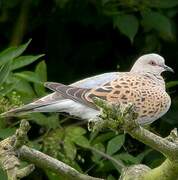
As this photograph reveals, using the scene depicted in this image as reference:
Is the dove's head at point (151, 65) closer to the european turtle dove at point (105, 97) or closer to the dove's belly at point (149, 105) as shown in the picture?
the european turtle dove at point (105, 97)

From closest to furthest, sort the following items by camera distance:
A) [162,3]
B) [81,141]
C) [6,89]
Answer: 1. [6,89]
2. [81,141]
3. [162,3]

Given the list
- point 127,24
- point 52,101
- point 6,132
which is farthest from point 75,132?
point 127,24

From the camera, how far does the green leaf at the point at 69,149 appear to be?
14.1 ft

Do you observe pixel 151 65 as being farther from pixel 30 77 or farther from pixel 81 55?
pixel 81 55

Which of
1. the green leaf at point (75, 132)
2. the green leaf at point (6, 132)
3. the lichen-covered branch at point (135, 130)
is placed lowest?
the green leaf at point (75, 132)

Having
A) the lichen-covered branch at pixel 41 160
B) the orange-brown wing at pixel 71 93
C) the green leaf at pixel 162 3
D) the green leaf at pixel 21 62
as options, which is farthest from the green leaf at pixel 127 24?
the lichen-covered branch at pixel 41 160

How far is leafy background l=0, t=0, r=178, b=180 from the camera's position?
4320mm

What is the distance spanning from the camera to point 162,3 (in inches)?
190

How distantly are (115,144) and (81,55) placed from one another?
1.16 m

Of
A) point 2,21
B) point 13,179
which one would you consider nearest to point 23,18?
point 2,21

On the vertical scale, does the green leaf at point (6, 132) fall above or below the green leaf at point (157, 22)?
below

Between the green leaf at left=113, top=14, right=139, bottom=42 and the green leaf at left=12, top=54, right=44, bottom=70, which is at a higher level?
the green leaf at left=12, top=54, right=44, bottom=70

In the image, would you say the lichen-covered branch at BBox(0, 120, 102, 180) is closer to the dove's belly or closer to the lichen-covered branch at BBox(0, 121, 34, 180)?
the lichen-covered branch at BBox(0, 121, 34, 180)

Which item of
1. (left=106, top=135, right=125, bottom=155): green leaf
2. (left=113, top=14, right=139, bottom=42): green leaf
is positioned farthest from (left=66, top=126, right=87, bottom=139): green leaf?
(left=113, top=14, right=139, bottom=42): green leaf
